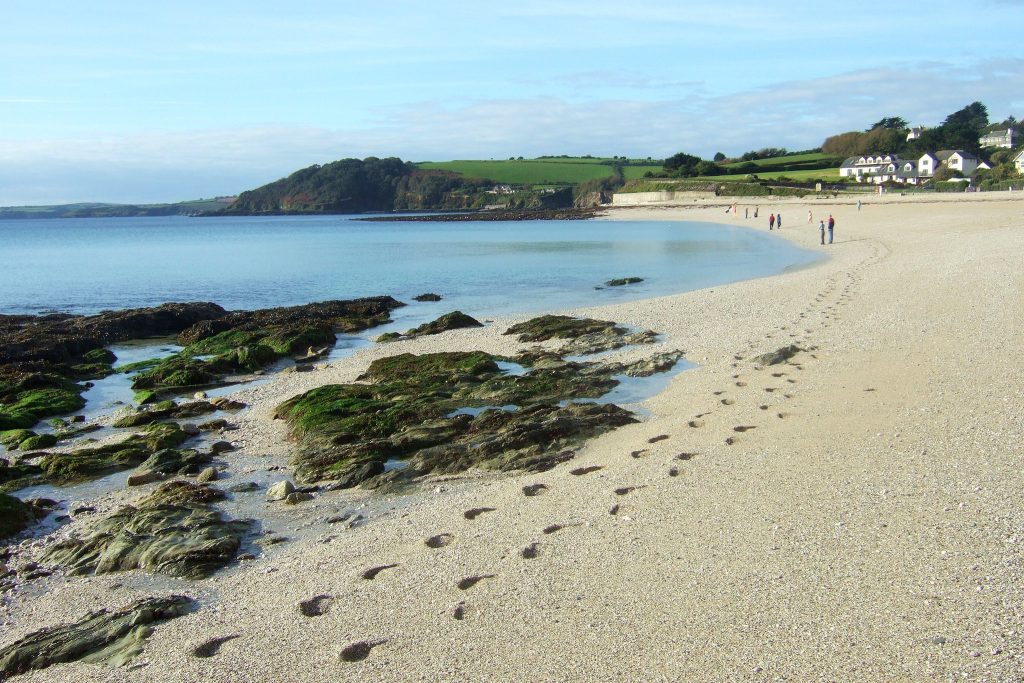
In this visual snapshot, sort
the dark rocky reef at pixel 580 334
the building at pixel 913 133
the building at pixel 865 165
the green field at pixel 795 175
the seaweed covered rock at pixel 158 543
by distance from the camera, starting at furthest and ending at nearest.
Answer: the building at pixel 913 133 < the green field at pixel 795 175 < the building at pixel 865 165 < the dark rocky reef at pixel 580 334 < the seaweed covered rock at pixel 158 543

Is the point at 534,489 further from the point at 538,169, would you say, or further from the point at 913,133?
the point at 538,169

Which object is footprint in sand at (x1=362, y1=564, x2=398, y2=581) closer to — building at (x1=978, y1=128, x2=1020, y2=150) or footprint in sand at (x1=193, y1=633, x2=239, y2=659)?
footprint in sand at (x1=193, y1=633, x2=239, y2=659)

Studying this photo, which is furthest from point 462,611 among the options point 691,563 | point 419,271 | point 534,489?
point 419,271

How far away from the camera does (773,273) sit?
2978 centimetres

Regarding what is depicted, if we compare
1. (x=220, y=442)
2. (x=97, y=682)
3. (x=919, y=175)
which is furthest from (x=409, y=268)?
(x=919, y=175)

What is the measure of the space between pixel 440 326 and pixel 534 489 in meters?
13.0

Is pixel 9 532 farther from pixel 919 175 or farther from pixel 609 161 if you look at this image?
pixel 609 161

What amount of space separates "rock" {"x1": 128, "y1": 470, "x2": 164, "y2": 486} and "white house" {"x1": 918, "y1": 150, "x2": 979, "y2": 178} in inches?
4094

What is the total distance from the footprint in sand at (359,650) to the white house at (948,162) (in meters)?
106

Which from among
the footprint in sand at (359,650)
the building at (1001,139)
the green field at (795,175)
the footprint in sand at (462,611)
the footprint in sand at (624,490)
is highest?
the building at (1001,139)

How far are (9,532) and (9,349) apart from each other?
12.5 m

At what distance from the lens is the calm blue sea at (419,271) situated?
30.1 m

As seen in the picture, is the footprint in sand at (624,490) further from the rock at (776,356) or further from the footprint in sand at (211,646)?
the rock at (776,356)

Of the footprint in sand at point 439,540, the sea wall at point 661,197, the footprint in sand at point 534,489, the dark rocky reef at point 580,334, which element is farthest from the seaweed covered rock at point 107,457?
the sea wall at point 661,197
